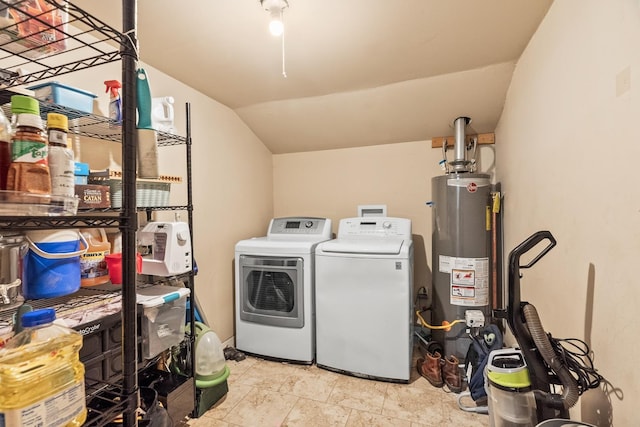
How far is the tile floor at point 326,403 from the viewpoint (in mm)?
1698

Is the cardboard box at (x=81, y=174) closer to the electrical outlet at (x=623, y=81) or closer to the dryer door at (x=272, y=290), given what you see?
the dryer door at (x=272, y=290)

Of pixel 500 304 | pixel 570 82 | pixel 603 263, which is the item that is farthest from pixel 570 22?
pixel 500 304

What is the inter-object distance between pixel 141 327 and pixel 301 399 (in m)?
1.06

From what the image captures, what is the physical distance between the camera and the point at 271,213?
334cm

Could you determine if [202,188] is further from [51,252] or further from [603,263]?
[603,263]

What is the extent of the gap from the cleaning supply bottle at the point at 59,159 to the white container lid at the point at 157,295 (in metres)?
0.76

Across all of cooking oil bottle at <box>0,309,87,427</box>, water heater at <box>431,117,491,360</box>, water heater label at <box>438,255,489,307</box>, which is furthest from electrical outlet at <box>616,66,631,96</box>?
cooking oil bottle at <box>0,309,87,427</box>

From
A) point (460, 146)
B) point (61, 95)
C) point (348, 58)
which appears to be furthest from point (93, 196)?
point (460, 146)

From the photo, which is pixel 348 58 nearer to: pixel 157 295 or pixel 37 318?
pixel 157 295

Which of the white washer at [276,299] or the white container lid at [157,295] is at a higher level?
the white container lid at [157,295]

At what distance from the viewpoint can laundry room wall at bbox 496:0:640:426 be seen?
3.00ft

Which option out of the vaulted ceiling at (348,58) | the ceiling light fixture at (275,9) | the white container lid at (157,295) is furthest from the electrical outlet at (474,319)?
the ceiling light fixture at (275,9)

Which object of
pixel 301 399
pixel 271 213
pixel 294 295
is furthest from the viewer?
pixel 271 213

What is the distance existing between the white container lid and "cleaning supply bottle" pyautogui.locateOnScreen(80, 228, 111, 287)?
0.60ft
